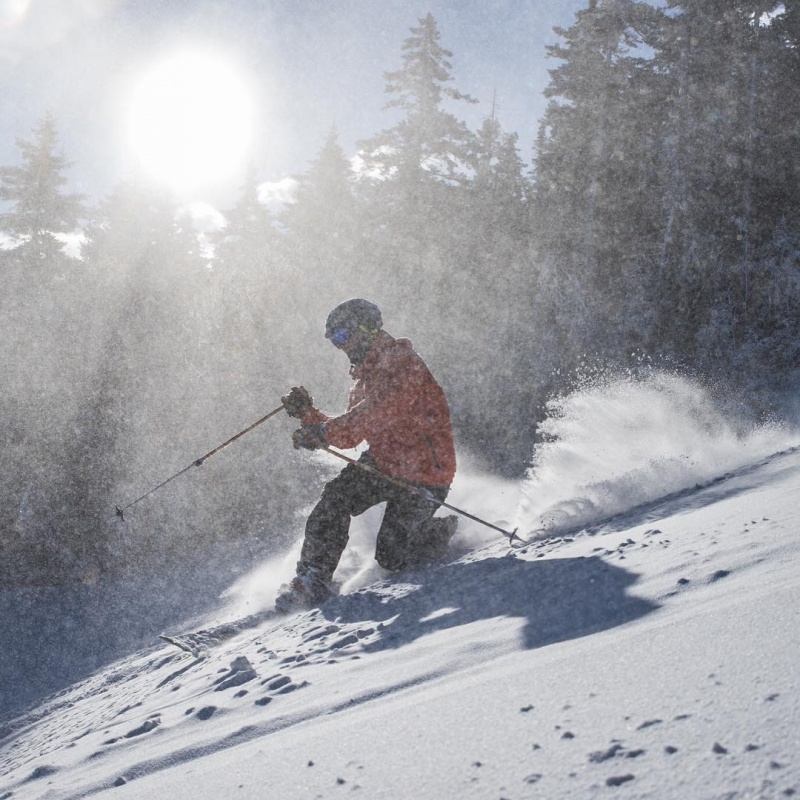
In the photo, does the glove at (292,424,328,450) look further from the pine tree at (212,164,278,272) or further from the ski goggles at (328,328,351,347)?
the pine tree at (212,164,278,272)

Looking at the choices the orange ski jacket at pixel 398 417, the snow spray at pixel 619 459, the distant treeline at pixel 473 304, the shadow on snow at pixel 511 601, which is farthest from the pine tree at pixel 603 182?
the shadow on snow at pixel 511 601

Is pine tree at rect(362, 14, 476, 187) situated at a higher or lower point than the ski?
higher

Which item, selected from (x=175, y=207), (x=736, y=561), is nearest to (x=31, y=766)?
(x=736, y=561)

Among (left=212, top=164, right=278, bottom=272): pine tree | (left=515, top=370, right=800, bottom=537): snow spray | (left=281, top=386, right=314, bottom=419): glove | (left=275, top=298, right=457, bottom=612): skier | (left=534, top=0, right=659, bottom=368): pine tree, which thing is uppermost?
(left=212, top=164, right=278, bottom=272): pine tree

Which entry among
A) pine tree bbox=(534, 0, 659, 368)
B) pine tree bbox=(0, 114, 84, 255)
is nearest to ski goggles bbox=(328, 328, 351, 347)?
pine tree bbox=(534, 0, 659, 368)

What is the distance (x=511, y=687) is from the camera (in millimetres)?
2242

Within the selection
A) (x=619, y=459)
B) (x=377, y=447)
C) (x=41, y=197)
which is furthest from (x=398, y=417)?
(x=41, y=197)

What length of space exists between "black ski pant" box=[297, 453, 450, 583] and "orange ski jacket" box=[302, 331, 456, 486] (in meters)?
0.17

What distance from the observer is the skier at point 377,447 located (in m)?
5.80

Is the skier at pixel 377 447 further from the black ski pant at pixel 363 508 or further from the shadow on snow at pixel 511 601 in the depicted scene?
the shadow on snow at pixel 511 601

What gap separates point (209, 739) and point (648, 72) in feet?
87.8

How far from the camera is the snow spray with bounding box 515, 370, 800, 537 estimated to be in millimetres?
6312

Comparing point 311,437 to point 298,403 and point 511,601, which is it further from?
point 511,601

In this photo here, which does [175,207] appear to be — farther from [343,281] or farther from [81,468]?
[81,468]
